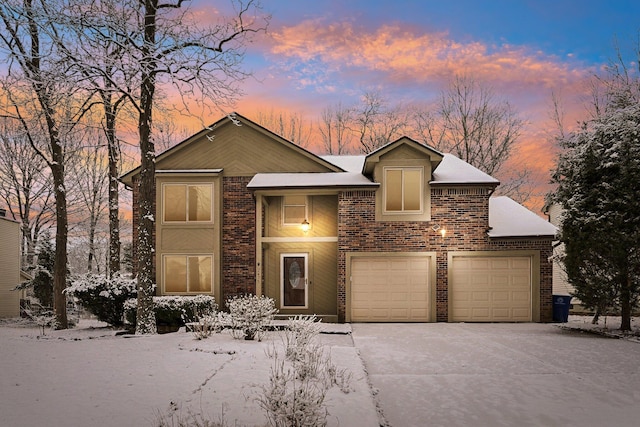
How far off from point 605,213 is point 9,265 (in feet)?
90.8

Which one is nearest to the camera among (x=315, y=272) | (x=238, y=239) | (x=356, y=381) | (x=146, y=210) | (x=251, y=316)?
(x=356, y=381)

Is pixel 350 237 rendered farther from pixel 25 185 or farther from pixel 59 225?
pixel 25 185

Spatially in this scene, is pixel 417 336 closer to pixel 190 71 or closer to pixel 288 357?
pixel 288 357

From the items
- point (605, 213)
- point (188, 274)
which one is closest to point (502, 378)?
point (605, 213)

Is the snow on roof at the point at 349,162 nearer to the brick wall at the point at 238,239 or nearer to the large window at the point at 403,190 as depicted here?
the large window at the point at 403,190

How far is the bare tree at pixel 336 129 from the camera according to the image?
1262 inches

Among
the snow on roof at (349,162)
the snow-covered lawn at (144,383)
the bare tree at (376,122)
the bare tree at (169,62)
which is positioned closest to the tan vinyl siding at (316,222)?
the snow on roof at (349,162)

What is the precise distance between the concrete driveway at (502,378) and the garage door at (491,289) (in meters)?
2.30

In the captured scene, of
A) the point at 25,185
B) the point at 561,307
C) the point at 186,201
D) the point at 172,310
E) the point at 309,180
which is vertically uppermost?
the point at 25,185

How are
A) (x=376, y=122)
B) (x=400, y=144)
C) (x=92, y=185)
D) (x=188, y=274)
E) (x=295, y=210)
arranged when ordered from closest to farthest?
(x=400, y=144)
(x=188, y=274)
(x=295, y=210)
(x=92, y=185)
(x=376, y=122)

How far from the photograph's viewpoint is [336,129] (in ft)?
107

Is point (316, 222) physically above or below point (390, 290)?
above

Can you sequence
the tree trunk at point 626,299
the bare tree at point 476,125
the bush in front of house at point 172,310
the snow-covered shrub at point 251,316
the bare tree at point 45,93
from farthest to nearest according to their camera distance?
the bare tree at point 476,125, the bush in front of house at point 172,310, the tree trunk at point 626,299, the snow-covered shrub at point 251,316, the bare tree at point 45,93

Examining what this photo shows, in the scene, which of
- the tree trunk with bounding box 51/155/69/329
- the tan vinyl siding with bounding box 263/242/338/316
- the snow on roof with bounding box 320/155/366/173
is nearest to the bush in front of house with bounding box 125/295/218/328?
the tan vinyl siding with bounding box 263/242/338/316
